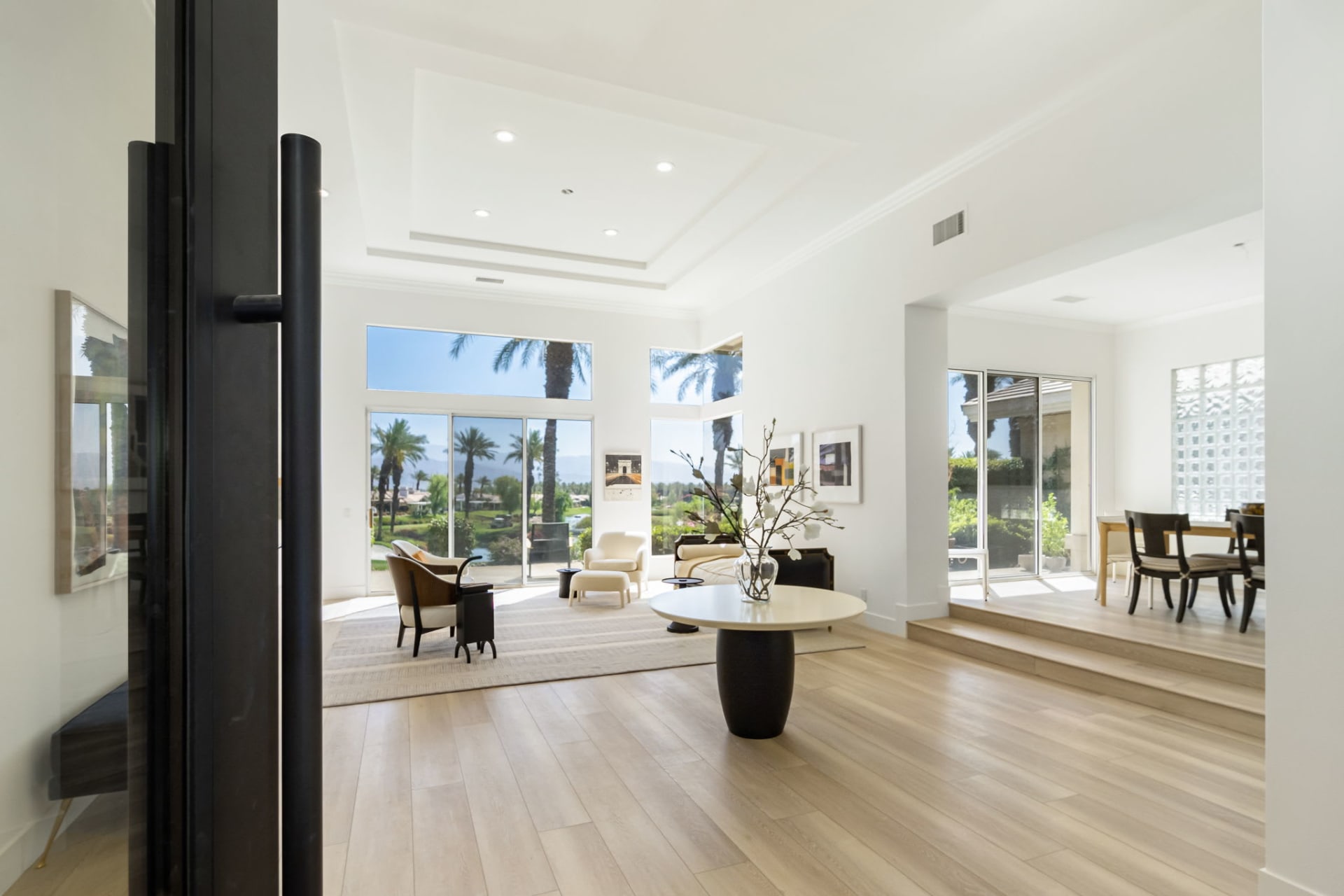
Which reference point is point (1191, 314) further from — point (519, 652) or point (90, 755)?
point (90, 755)

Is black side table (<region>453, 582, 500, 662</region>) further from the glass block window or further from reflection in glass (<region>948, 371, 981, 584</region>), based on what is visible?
the glass block window

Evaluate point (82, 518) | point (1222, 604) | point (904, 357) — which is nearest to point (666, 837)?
point (82, 518)

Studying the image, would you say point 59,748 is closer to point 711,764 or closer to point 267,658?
point 267,658

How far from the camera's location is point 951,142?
522 cm

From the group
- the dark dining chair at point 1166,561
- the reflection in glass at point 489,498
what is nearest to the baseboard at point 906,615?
the dark dining chair at point 1166,561

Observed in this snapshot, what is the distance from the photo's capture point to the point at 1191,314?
8648 millimetres

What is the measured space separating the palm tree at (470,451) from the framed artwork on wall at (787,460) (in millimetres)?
3558

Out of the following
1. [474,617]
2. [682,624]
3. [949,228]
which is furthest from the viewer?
[682,624]

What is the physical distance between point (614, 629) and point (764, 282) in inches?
→ 173

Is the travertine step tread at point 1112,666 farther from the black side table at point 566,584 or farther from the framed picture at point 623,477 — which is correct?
the framed picture at point 623,477

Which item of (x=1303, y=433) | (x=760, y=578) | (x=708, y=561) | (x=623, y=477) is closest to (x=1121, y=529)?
(x=708, y=561)

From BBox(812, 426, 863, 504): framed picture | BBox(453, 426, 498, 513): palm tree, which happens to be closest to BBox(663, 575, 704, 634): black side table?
BBox(812, 426, 863, 504): framed picture

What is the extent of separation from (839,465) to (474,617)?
11.9 feet

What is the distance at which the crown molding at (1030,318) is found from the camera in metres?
8.80
